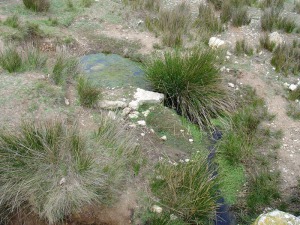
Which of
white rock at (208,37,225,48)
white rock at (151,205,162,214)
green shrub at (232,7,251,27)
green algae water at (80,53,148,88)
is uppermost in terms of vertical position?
green shrub at (232,7,251,27)

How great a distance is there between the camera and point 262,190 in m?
3.83

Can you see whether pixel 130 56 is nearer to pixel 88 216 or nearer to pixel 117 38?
pixel 117 38

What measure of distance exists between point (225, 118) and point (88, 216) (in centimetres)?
231

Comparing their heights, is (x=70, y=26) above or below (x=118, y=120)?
below

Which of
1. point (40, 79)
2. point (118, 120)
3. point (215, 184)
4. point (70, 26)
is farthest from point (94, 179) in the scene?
point (70, 26)

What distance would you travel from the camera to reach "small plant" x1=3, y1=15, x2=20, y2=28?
19.7 ft

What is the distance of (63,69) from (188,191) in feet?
8.33

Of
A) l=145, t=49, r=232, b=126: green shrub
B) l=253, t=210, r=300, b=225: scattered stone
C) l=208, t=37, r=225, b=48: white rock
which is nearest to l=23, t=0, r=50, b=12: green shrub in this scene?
l=145, t=49, r=232, b=126: green shrub

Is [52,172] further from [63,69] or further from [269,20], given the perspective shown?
[269,20]

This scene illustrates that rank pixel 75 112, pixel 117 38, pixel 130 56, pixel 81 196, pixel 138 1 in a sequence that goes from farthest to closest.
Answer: pixel 138 1 < pixel 117 38 < pixel 130 56 < pixel 75 112 < pixel 81 196

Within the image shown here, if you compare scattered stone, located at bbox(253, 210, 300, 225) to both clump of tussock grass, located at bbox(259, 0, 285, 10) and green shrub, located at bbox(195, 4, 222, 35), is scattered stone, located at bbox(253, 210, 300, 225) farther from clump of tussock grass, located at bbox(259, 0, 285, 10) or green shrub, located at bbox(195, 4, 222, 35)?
clump of tussock grass, located at bbox(259, 0, 285, 10)

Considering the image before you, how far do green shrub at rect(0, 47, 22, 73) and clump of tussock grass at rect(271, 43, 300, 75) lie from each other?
3.82m

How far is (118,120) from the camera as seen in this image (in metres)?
3.96

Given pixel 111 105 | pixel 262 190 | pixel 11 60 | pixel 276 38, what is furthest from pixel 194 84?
pixel 11 60
